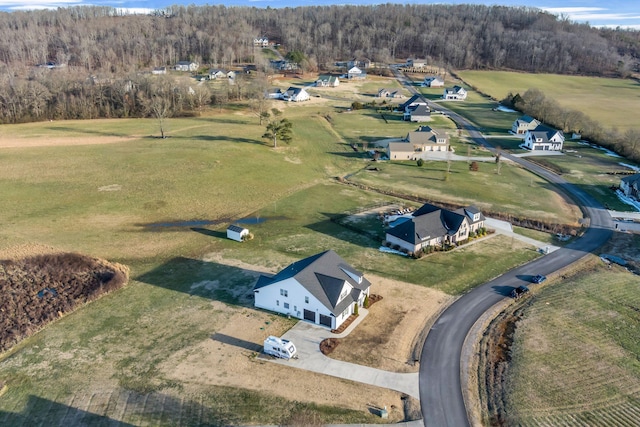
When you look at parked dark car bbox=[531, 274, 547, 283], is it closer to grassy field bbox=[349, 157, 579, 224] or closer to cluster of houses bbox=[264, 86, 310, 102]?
grassy field bbox=[349, 157, 579, 224]

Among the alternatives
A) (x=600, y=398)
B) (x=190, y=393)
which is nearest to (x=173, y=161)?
(x=190, y=393)

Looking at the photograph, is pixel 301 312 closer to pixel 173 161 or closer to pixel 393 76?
pixel 173 161

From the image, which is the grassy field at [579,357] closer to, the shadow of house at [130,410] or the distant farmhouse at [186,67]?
the shadow of house at [130,410]

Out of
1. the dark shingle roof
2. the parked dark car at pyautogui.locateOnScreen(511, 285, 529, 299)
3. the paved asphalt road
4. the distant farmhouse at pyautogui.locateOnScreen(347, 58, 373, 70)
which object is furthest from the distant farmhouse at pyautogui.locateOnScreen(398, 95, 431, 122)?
the dark shingle roof

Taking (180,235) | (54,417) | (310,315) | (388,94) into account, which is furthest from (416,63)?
(54,417)

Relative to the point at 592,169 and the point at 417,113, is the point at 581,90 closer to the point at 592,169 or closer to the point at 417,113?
the point at 417,113

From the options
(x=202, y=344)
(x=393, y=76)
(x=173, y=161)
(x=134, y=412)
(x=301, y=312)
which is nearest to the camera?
(x=134, y=412)
